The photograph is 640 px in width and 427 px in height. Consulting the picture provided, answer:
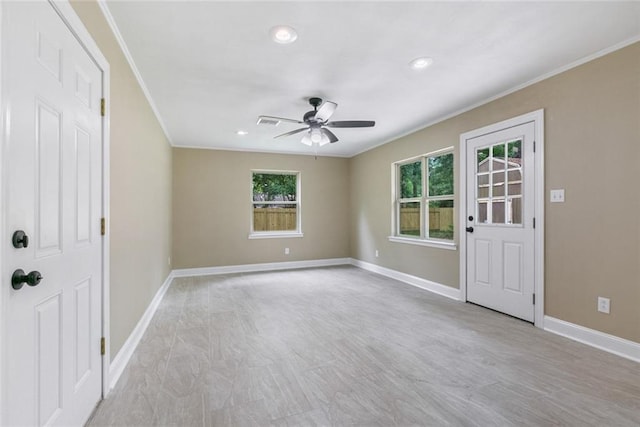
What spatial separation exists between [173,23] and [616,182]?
3.69 m

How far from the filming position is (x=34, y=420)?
1.23m

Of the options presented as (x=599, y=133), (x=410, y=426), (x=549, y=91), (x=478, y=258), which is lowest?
(x=410, y=426)

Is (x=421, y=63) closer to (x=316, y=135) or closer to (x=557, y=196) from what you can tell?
(x=316, y=135)

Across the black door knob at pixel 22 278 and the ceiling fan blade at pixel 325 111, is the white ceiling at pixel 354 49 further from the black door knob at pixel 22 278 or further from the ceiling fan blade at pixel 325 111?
the black door knob at pixel 22 278

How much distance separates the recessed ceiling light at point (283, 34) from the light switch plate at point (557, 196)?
280 centimetres

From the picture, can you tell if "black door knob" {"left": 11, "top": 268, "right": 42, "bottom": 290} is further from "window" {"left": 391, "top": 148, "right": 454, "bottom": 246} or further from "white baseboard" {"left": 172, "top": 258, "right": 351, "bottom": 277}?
"white baseboard" {"left": 172, "top": 258, "right": 351, "bottom": 277}

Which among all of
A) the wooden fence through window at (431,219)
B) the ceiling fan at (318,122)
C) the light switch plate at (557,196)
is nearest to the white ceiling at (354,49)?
the ceiling fan at (318,122)

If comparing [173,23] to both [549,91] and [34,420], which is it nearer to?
[34,420]

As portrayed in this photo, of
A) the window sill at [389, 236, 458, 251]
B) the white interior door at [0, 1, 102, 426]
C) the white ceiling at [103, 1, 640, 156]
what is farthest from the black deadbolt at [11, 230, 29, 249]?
the window sill at [389, 236, 458, 251]

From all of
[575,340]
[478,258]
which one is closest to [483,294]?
[478,258]

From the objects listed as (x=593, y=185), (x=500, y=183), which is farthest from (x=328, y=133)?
(x=593, y=185)

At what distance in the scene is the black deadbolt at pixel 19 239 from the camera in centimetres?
112

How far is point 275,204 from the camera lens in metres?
6.65

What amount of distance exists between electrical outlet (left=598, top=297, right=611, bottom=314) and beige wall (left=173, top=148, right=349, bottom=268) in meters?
4.79
